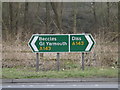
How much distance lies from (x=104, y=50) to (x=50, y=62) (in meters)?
2.45

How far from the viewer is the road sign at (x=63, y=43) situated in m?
11.9

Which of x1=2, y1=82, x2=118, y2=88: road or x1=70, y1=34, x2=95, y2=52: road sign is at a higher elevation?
x1=70, y1=34, x2=95, y2=52: road sign

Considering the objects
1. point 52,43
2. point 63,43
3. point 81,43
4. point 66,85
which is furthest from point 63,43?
point 66,85

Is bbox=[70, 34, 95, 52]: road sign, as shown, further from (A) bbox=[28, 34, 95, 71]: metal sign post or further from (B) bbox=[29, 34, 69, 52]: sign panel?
(B) bbox=[29, 34, 69, 52]: sign panel

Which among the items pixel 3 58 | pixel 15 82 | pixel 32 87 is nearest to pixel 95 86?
pixel 32 87

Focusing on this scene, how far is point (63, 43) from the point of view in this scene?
1195cm

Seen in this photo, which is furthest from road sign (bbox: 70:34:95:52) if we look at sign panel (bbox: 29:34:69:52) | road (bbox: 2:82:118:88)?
road (bbox: 2:82:118:88)

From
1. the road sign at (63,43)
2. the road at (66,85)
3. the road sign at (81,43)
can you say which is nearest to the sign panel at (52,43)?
the road sign at (63,43)

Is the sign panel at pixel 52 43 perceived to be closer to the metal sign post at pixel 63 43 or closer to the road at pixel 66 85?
the metal sign post at pixel 63 43

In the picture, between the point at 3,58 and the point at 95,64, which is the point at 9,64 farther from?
the point at 95,64

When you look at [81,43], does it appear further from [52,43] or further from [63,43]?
[52,43]

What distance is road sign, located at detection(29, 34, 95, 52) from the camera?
1192 centimetres

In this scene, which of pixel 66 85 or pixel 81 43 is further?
pixel 81 43

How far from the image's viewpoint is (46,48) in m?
12.0
